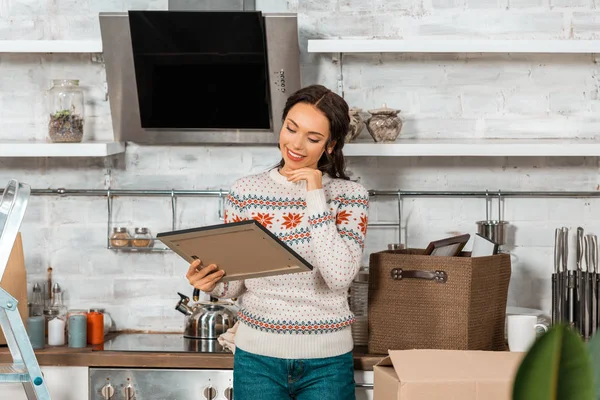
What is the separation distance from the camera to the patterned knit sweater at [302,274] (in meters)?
1.82

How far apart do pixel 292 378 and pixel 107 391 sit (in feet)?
2.33

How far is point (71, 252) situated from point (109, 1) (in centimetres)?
89

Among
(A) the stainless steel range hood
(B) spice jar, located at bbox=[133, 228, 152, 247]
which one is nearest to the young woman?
(A) the stainless steel range hood

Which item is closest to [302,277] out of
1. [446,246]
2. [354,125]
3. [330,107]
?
[330,107]

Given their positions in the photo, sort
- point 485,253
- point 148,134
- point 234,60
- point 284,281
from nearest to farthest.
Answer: point 284,281 → point 485,253 → point 234,60 → point 148,134

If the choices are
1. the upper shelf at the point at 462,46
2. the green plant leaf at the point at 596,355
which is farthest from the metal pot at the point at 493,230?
the green plant leaf at the point at 596,355

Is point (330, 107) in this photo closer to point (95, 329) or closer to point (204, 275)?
point (204, 275)

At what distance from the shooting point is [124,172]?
2775mm

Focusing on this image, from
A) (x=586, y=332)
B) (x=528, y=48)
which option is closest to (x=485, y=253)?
(x=586, y=332)

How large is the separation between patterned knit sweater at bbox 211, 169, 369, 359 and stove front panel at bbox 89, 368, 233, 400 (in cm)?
40

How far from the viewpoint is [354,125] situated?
2.54 meters

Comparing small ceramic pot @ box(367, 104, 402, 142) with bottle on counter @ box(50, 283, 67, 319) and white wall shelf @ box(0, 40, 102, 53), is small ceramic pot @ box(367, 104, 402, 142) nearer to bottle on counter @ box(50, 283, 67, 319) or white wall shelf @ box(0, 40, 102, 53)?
white wall shelf @ box(0, 40, 102, 53)

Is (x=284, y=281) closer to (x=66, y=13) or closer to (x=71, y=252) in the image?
(x=71, y=252)

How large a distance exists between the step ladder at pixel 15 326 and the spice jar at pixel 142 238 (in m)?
0.70
